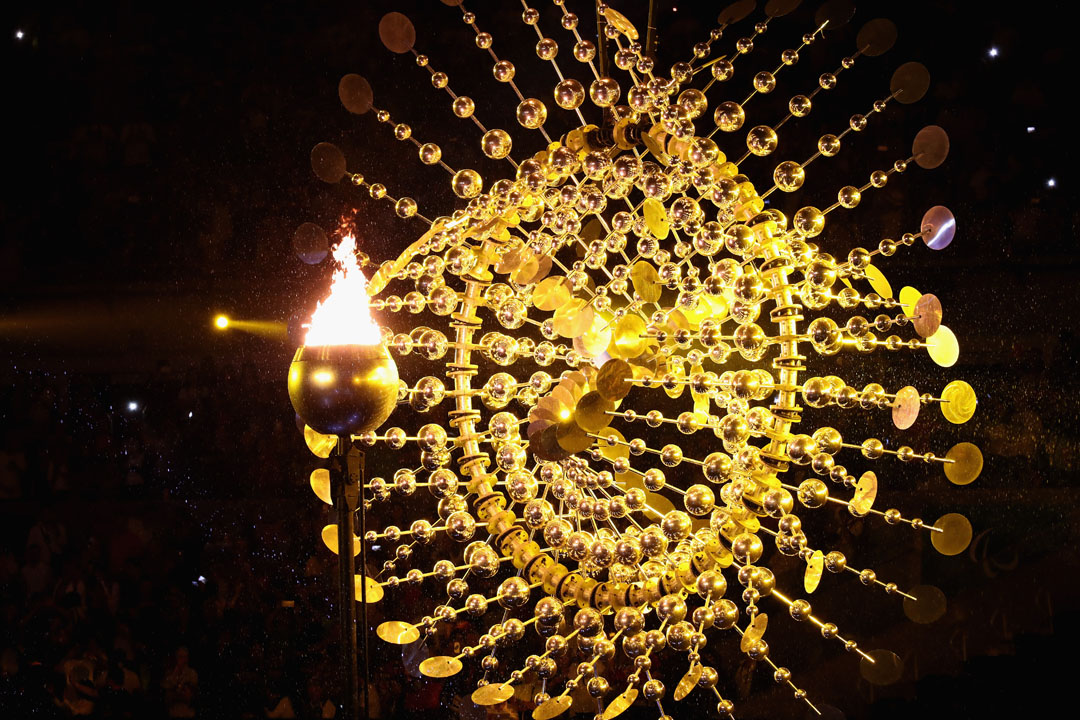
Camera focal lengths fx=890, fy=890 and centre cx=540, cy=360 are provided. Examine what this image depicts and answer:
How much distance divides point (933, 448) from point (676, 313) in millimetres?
1140

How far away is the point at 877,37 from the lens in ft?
5.27

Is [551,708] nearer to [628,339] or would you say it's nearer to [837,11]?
[628,339]

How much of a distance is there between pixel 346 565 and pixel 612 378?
0.52m

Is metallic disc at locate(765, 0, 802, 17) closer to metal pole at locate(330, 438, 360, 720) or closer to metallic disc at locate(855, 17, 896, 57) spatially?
metallic disc at locate(855, 17, 896, 57)

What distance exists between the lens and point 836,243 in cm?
233

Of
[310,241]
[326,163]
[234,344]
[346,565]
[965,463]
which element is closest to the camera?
[346,565]

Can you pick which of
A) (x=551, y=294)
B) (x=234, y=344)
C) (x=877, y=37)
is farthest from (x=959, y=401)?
(x=234, y=344)

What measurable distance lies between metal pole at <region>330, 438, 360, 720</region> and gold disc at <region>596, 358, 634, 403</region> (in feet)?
1.47

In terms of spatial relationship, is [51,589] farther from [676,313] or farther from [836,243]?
[836,243]

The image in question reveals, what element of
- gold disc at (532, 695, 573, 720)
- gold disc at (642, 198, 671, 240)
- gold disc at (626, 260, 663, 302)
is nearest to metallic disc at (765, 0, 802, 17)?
gold disc at (642, 198, 671, 240)

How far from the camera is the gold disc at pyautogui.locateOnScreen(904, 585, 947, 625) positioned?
75.4 inches

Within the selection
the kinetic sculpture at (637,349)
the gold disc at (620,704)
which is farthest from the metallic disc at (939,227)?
the gold disc at (620,704)

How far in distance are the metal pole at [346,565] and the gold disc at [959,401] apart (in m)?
1.11

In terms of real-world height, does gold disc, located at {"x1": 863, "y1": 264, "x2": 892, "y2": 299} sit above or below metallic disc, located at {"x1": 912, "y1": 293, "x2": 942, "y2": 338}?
above
